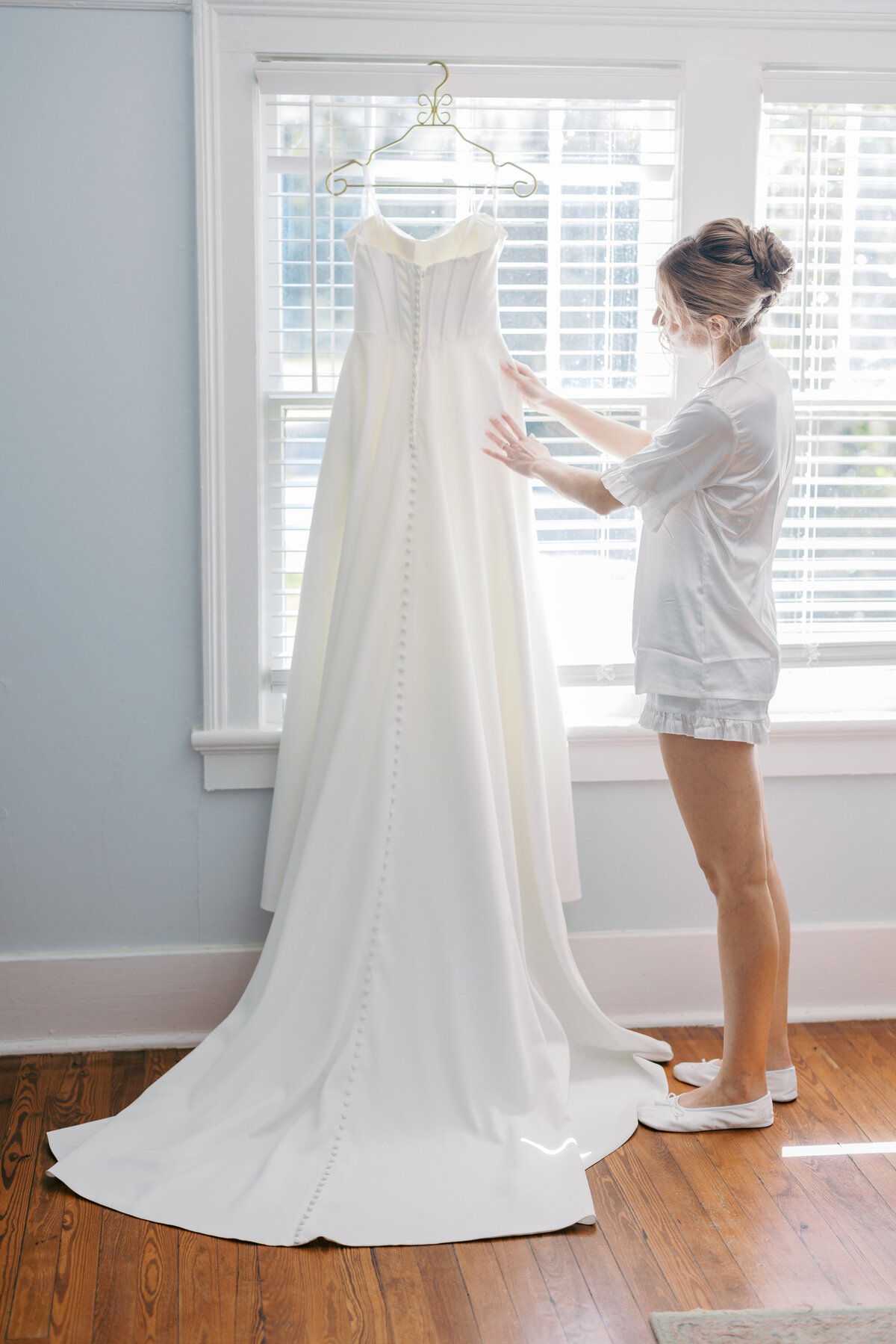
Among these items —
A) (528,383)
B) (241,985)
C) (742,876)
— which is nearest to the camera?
(742,876)

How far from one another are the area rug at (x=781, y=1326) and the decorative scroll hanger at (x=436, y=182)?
79.1 inches

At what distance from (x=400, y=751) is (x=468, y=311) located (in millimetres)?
855

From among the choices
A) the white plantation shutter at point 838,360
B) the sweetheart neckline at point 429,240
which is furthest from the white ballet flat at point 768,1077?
the sweetheart neckline at point 429,240

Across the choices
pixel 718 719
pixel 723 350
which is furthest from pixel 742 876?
pixel 723 350

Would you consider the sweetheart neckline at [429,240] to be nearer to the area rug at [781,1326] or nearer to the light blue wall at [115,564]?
the light blue wall at [115,564]

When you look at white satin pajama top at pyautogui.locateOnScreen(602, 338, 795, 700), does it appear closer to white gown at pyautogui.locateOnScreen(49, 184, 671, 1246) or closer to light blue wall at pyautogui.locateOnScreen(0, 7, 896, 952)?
white gown at pyautogui.locateOnScreen(49, 184, 671, 1246)

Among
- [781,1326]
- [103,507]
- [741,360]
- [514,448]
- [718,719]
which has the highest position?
[741,360]

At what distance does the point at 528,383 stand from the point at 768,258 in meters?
0.50

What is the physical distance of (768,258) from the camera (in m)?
1.88

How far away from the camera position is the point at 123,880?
2.38m

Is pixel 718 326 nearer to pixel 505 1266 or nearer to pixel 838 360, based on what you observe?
pixel 838 360

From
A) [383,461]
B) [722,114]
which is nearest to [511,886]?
[383,461]

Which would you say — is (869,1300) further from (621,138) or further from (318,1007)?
(621,138)

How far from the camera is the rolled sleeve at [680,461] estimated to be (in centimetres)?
184
